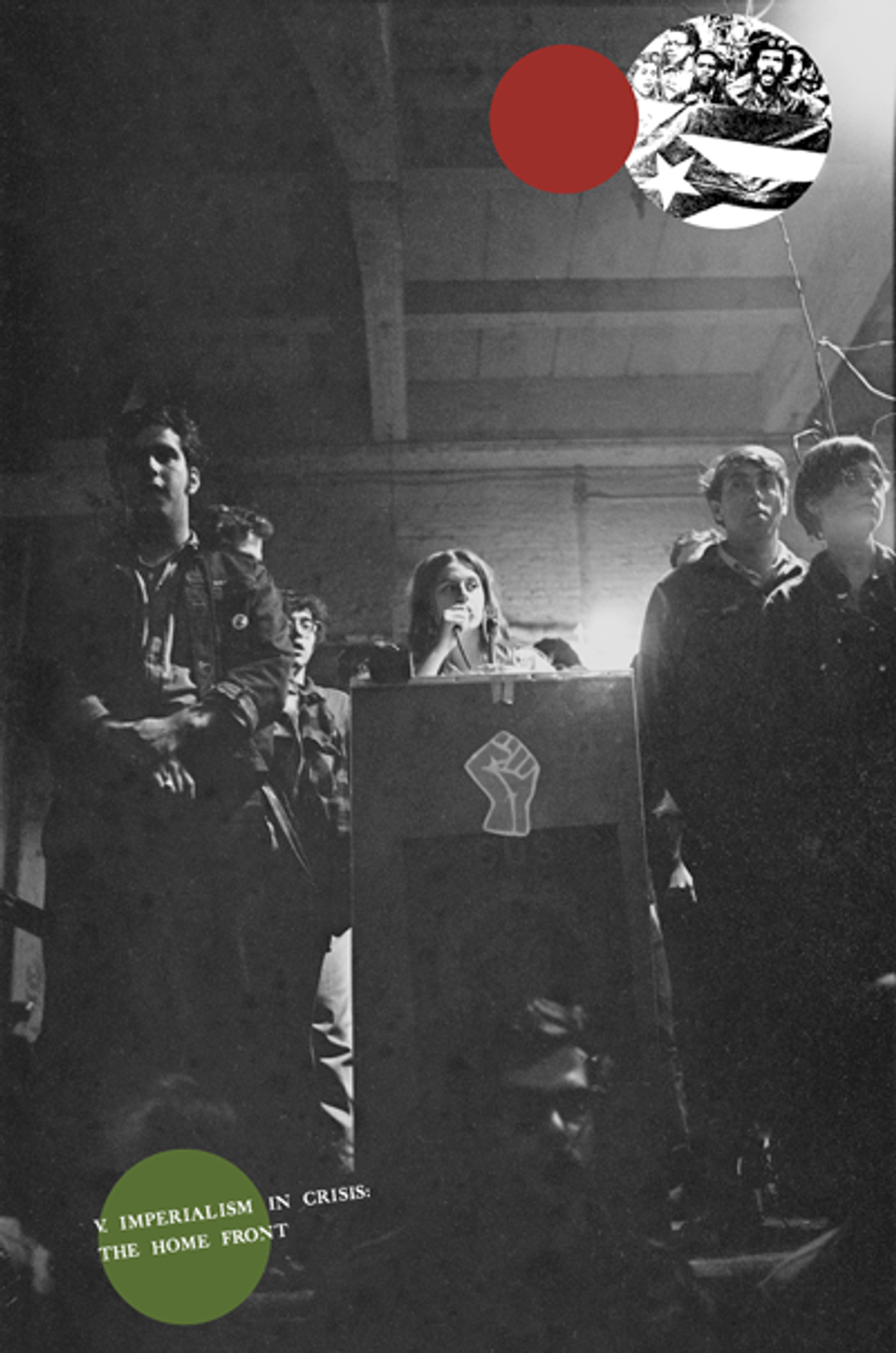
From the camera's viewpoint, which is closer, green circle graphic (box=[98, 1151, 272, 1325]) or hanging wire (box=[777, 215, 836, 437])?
green circle graphic (box=[98, 1151, 272, 1325])

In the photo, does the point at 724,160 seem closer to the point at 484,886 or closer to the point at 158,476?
the point at 158,476

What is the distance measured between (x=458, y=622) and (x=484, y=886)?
62cm

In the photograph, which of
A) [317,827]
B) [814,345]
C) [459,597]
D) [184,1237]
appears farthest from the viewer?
[814,345]

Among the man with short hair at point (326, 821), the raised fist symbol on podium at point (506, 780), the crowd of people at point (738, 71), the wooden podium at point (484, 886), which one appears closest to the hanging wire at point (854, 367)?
the crowd of people at point (738, 71)

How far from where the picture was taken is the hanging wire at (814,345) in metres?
2.34

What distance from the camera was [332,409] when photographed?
236cm

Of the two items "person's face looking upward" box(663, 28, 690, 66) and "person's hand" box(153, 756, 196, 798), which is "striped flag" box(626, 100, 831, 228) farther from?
"person's hand" box(153, 756, 196, 798)

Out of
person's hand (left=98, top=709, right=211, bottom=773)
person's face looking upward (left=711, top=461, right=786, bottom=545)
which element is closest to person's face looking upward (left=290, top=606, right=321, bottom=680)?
person's hand (left=98, top=709, right=211, bottom=773)

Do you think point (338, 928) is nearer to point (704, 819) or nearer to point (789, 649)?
point (704, 819)

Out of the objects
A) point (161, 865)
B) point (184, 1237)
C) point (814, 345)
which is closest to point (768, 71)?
point (814, 345)

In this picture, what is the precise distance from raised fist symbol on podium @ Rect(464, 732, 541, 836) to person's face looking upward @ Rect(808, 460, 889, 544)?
37.0 inches

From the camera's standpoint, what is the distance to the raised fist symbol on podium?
212 cm

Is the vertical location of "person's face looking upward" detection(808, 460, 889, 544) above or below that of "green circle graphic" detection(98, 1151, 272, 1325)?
above

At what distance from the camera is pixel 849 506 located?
2332mm
